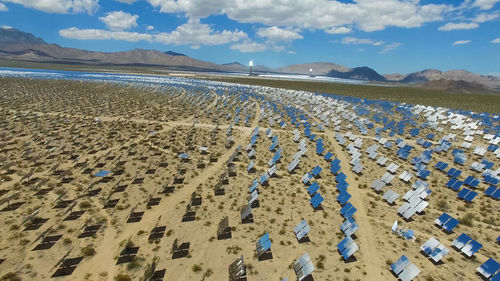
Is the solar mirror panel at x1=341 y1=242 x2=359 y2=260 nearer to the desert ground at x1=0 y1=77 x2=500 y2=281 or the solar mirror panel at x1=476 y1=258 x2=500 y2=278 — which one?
the desert ground at x1=0 y1=77 x2=500 y2=281

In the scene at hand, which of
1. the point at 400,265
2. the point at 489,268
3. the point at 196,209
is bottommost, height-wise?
the point at 196,209

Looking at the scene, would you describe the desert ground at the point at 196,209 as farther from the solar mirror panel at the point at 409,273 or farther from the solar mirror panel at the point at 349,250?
the solar mirror panel at the point at 409,273

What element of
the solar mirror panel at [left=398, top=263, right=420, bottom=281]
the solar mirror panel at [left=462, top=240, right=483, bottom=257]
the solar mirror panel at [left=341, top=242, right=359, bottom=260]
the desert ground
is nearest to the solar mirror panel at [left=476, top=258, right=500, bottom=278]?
the desert ground

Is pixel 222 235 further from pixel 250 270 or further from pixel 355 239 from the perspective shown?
pixel 355 239

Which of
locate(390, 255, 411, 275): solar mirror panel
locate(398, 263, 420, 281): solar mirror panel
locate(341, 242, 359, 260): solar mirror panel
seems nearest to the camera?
locate(398, 263, 420, 281): solar mirror panel

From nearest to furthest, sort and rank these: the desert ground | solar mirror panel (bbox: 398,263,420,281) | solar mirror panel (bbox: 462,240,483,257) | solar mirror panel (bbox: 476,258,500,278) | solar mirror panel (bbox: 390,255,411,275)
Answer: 1. solar mirror panel (bbox: 398,263,420,281)
2. solar mirror panel (bbox: 476,258,500,278)
3. solar mirror panel (bbox: 390,255,411,275)
4. the desert ground
5. solar mirror panel (bbox: 462,240,483,257)

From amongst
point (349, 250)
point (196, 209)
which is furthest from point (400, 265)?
point (196, 209)

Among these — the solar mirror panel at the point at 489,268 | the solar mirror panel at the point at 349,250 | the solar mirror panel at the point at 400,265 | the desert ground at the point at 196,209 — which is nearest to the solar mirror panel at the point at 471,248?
the desert ground at the point at 196,209

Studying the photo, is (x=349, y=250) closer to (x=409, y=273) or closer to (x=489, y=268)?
(x=409, y=273)

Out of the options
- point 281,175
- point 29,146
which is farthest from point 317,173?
point 29,146

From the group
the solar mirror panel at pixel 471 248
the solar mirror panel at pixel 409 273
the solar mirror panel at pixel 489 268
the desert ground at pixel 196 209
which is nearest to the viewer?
the solar mirror panel at pixel 409 273

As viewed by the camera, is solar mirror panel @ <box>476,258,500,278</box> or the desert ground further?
the desert ground

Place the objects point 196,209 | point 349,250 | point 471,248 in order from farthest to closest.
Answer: point 196,209, point 471,248, point 349,250
